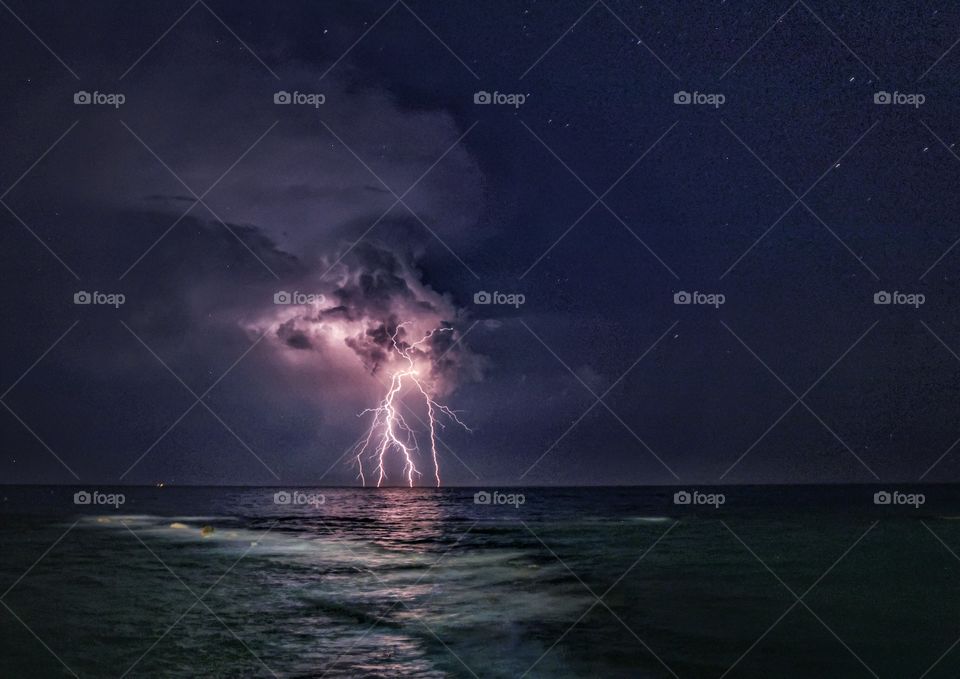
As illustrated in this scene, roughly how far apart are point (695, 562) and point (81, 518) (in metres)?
27.1

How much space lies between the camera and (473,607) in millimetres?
12336

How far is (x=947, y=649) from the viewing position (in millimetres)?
10195

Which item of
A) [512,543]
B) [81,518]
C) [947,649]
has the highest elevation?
[81,518]

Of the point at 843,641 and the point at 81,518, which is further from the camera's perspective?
the point at 81,518

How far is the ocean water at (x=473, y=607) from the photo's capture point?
9289mm

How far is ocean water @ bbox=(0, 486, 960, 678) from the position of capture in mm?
9289

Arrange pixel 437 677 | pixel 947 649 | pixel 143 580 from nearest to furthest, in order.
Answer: pixel 437 677 < pixel 947 649 < pixel 143 580

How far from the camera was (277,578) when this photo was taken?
15.8 meters

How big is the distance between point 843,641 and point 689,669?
280cm

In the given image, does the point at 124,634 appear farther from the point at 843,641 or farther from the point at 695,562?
the point at 695,562

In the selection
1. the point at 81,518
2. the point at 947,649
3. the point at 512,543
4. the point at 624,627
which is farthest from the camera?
the point at 81,518

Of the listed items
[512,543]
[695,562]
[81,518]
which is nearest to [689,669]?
[695,562]

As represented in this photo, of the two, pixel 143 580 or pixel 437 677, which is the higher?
pixel 143 580

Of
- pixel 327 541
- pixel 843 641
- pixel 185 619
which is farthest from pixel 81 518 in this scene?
pixel 843 641
